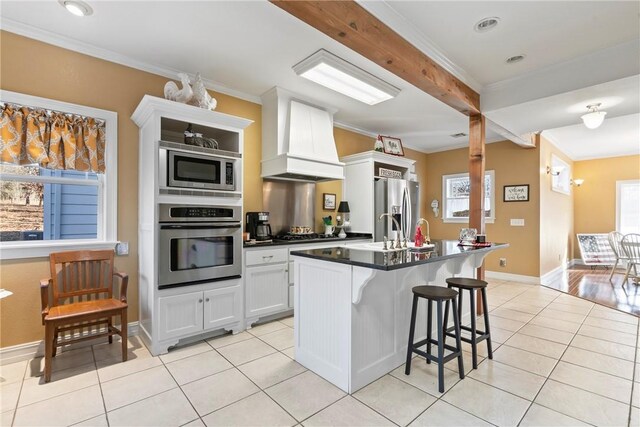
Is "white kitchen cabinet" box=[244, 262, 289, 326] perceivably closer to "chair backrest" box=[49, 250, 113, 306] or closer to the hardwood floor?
"chair backrest" box=[49, 250, 113, 306]

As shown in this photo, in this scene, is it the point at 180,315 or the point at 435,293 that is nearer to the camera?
the point at 435,293

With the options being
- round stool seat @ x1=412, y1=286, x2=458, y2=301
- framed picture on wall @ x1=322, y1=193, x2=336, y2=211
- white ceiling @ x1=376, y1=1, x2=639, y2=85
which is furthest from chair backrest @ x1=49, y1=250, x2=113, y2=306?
white ceiling @ x1=376, y1=1, x2=639, y2=85

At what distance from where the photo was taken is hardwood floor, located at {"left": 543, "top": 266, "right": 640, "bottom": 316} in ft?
13.7

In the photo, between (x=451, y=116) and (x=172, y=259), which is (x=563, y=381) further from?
(x=451, y=116)

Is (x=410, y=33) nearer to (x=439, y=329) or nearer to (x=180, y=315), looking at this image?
(x=439, y=329)

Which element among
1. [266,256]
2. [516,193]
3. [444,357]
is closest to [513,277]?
[516,193]

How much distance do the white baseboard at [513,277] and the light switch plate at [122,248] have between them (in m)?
6.08

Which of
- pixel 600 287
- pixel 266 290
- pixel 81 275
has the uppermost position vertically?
pixel 81 275

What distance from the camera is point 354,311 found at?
204 cm

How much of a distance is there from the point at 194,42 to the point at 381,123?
314 cm

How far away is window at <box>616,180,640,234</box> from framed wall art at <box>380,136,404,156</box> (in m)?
6.21

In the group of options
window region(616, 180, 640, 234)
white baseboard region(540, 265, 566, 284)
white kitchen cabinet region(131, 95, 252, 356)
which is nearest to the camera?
white kitchen cabinet region(131, 95, 252, 356)

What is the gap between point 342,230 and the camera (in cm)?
470

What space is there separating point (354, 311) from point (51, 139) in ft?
9.64
